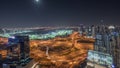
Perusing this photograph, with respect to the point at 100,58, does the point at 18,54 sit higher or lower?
higher

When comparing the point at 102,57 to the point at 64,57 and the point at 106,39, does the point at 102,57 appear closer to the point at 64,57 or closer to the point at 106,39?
the point at 106,39

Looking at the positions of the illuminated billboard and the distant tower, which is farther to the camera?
the illuminated billboard

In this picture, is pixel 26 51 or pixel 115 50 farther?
pixel 26 51

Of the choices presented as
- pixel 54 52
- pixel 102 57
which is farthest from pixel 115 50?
pixel 54 52

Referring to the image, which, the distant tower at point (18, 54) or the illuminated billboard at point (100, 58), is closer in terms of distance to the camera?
the distant tower at point (18, 54)

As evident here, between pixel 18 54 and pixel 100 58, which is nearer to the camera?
pixel 100 58

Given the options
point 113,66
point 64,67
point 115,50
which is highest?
point 115,50

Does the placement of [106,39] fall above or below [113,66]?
above

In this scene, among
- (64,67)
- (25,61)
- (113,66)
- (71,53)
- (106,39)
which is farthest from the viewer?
(71,53)
